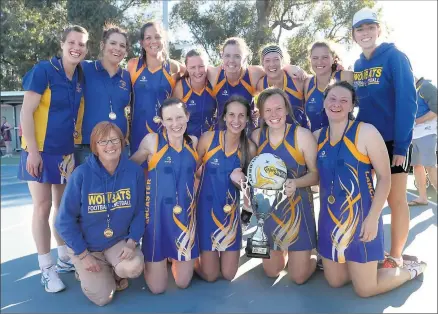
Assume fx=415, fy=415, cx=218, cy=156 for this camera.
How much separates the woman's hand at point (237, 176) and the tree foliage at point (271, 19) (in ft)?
46.4

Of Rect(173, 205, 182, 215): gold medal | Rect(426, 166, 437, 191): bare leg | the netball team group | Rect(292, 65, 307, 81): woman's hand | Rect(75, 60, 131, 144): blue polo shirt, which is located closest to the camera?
the netball team group

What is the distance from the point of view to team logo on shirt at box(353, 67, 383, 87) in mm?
3373

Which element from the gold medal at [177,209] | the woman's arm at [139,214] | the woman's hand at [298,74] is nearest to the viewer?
the woman's arm at [139,214]

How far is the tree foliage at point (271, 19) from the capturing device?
17.7 metres

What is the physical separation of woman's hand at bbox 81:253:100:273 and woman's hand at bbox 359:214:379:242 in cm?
197

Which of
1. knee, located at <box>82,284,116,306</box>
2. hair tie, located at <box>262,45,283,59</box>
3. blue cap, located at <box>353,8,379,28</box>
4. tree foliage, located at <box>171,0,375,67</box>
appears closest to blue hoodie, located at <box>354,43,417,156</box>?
blue cap, located at <box>353,8,379,28</box>

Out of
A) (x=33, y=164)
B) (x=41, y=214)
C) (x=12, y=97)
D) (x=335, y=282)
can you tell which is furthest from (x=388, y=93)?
(x=12, y=97)

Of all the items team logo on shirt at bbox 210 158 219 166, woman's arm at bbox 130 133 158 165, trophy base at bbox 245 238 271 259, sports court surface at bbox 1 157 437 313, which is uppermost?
woman's arm at bbox 130 133 158 165

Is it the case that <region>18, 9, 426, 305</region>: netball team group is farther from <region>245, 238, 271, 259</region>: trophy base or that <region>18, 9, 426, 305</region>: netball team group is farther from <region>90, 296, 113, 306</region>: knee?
<region>245, 238, 271, 259</region>: trophy base

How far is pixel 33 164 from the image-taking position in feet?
10.7

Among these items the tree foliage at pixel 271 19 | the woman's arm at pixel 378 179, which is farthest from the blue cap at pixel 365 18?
the tree foliage at pixel 271 19

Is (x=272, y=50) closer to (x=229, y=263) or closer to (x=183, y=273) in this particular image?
(x=229, y=263)

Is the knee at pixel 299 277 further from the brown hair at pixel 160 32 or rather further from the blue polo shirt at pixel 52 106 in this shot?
the brown hair at pixel 160 32

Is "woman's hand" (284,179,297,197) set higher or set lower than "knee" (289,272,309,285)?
higher
